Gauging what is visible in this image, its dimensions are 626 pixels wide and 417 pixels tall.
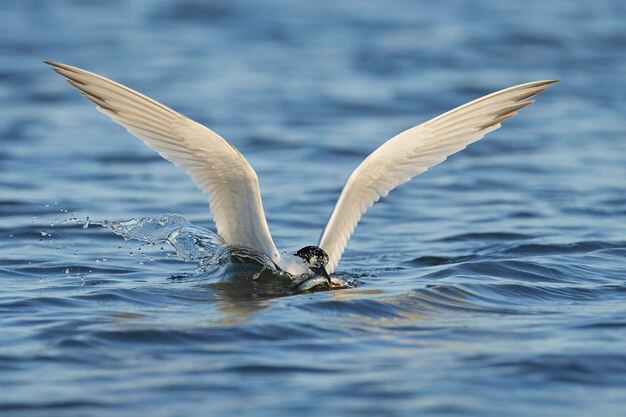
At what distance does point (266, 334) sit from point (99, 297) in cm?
159

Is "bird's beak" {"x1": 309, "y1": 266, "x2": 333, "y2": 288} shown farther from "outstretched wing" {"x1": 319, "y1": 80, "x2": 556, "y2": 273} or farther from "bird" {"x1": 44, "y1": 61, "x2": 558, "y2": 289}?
"outstretched wing" {"x1": 319, "y1": 80, "x2": 556, "y2": 273}

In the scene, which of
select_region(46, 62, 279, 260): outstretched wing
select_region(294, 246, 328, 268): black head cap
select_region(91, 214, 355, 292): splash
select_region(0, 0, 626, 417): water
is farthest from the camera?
select_region(91, 214, 355, 292): splash

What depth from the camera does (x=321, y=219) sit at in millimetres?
11852

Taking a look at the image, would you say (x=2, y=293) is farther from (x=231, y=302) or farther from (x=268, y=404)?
(x=268, y=404)

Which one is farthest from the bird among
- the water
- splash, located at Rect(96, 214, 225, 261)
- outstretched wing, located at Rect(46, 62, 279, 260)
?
splash, located at Rect(96, 214, 225, 261)

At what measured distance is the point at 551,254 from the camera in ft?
32.7

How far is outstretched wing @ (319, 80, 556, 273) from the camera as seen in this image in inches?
336

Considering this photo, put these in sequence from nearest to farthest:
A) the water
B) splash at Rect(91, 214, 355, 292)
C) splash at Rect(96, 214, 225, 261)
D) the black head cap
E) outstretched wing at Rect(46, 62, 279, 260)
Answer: the water
outstretched wing at Rect(46, 62, 279, 260)
the black head cap
splash at Rect(91, 214, 355, 292)
splash at Rect(96, 214, 225, 261)

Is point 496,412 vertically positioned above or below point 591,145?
below

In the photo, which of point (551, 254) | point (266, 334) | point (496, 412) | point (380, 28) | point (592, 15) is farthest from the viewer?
point (592, 15)

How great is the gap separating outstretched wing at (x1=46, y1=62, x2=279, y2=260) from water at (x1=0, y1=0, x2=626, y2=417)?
2.35 feet

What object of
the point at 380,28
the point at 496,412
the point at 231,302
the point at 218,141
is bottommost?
the point at 496,412

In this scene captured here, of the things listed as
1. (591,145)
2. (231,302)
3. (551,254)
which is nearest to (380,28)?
(591,145)

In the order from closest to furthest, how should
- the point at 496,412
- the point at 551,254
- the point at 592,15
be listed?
1. the point at 496,412
2. the point at 551,254
3. the point at 592,15
